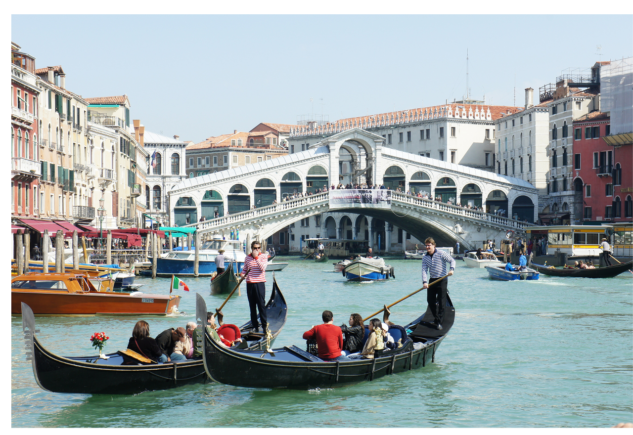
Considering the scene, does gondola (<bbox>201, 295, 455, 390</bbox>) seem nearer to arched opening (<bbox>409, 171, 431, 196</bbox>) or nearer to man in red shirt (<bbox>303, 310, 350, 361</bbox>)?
man in red shirt (<bbox>303, 310, 350, 361</bbox>)

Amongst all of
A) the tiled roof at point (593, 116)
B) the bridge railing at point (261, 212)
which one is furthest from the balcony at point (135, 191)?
the tiled roof at point (593, 116)

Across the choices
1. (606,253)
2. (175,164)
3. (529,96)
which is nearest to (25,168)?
(606,253)

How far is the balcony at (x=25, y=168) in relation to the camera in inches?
888

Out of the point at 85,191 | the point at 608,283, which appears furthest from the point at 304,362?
the point at 85,191

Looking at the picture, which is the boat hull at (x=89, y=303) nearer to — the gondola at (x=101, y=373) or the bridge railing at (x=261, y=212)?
the gondola at (x=101, y=373)

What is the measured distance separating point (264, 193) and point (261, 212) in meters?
4.83

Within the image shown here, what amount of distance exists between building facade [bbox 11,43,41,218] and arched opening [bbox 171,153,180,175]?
2884 cm

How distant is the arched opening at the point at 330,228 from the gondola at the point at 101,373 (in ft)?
141

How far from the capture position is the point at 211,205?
131 ft

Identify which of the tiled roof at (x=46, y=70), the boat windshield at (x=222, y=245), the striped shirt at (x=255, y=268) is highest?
the tiled roof at (x=46, y=70)

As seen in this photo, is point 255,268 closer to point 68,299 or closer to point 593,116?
point 68,299

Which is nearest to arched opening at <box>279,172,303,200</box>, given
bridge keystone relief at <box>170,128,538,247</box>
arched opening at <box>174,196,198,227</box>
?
bridge keystone relief at <box>170,128,538,247</box>

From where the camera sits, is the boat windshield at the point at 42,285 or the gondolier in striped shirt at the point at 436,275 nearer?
the gondolier in striped shirt at the point at 436,275
